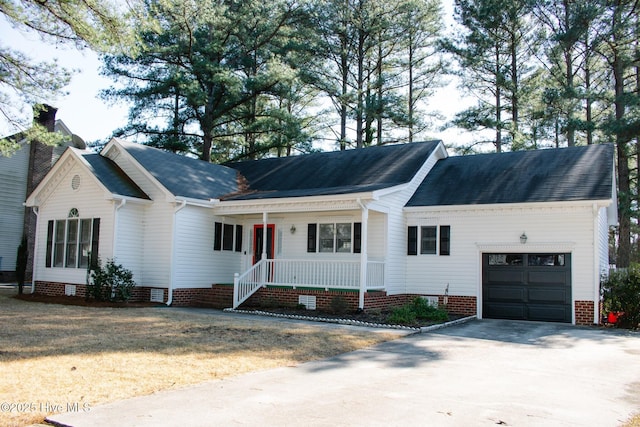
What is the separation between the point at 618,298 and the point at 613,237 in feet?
76.4

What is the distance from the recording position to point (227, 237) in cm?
1864

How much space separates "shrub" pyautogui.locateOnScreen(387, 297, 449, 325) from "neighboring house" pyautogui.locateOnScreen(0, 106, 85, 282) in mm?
19292

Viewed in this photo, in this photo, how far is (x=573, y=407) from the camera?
6059 millimetres

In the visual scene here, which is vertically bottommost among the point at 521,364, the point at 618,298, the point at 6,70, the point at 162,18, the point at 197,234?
the point at 521,364

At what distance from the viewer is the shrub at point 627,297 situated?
44.4 ft

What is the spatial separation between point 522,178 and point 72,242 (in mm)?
14577

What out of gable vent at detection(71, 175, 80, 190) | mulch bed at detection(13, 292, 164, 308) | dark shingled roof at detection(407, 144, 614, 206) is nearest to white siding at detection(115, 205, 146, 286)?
mulch bed at detection(13, 292, 164, 308)

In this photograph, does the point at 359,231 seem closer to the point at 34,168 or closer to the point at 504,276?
the point at 504,276

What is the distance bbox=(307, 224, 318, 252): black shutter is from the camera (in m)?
17.8

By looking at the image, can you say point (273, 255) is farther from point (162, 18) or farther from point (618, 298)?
point (162, 18)

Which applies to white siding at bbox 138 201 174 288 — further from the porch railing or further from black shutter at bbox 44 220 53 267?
black shutter at bbox 44 220 53 267

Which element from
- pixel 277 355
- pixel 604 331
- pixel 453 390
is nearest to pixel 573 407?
pixel 453 390

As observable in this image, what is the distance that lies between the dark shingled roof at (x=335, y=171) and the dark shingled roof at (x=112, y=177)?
3.12 m

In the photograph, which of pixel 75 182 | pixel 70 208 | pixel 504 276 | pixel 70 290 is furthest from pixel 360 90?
pixel 70 290
